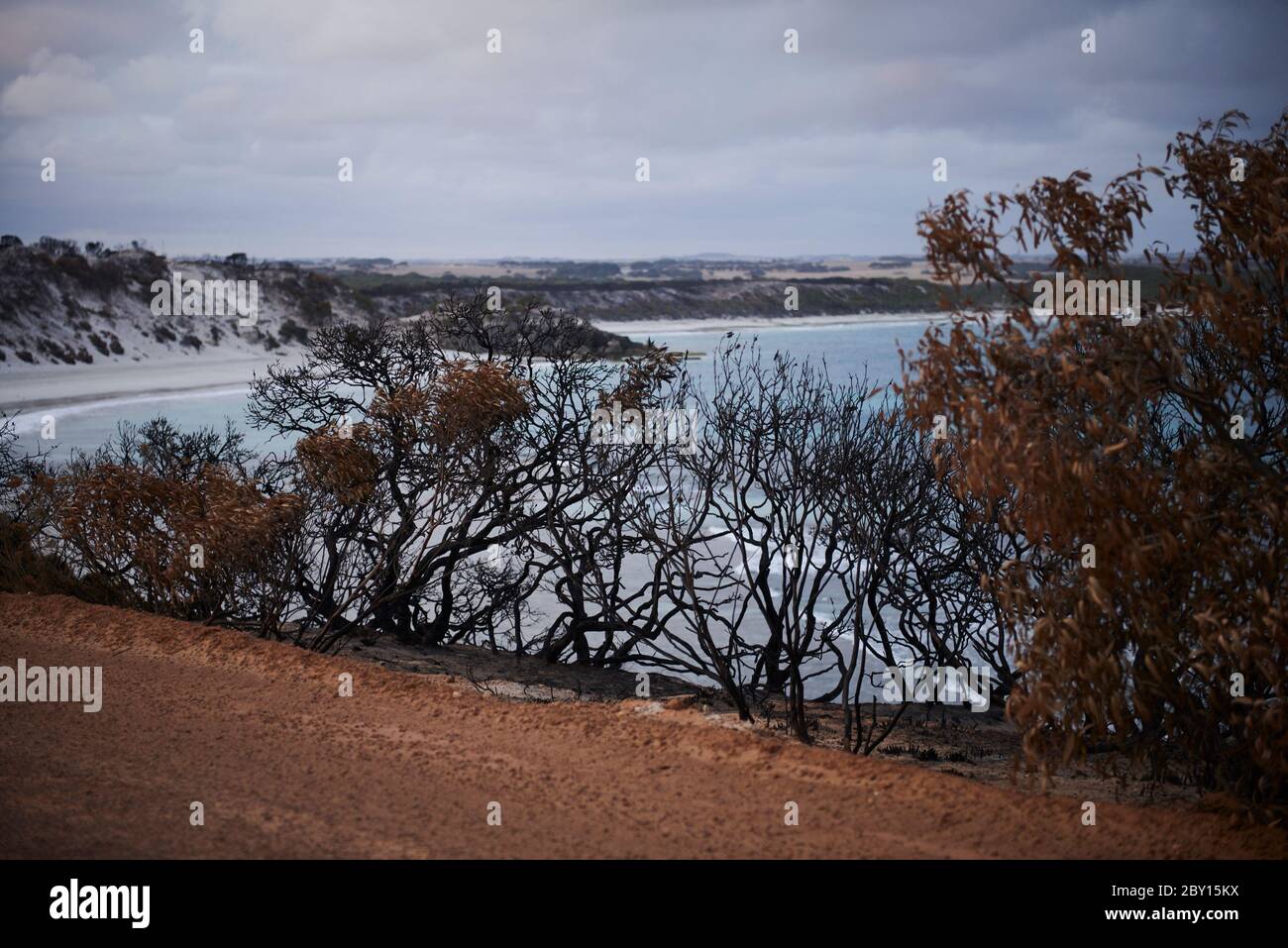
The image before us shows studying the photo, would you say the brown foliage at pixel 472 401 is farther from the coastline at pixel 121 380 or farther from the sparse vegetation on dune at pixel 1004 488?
the coastline at pixel 121 380

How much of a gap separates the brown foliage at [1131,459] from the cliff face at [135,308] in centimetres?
4043

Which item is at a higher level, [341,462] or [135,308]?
[135,308]

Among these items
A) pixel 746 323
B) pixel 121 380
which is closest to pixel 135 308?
pixel 121 380

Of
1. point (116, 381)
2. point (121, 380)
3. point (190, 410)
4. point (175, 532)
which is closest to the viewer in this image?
point (175, 532)

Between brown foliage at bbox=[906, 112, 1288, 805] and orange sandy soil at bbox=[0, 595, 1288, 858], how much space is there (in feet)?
2.61

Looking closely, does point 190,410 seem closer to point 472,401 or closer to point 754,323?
point 472,401

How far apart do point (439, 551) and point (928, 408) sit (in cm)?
761

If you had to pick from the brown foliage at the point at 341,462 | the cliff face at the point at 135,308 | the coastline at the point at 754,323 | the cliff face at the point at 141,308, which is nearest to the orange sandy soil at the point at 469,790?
the brown foliage at the point at 341,462

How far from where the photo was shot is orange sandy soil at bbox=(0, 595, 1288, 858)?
6344mm

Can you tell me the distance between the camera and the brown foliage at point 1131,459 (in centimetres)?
693

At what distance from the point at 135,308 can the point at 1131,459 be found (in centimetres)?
5444

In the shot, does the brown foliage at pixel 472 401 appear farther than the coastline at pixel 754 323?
No

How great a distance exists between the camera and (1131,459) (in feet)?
24.3
